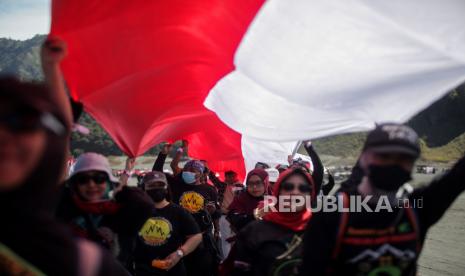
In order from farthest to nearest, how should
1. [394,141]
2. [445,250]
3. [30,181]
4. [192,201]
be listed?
[445,250], [192,201], [394,141], [30,181]

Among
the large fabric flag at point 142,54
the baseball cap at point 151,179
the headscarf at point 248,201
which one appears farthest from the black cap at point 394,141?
the headscarf at point 248,201

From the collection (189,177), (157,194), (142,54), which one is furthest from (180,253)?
(189,177)

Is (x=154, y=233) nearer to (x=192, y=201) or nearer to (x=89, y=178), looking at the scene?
(x=89, y=178)

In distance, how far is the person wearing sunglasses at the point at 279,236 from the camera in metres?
3.36

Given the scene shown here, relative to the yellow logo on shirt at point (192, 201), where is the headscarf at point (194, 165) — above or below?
above

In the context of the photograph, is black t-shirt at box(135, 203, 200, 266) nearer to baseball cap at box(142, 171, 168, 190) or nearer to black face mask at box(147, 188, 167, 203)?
black face mask at box(147, 188, 167, 203)

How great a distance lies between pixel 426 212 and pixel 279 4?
1412 mm

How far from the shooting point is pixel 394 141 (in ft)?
8.00

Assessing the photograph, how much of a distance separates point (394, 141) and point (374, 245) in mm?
522

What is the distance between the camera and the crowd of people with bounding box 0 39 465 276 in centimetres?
136

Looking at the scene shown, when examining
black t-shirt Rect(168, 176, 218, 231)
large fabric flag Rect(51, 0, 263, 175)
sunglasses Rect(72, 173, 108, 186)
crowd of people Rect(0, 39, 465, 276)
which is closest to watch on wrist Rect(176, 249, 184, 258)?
crowd of people Rect(0, 39, 465, 276)

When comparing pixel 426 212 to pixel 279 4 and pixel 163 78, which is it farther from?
pixel 163 78

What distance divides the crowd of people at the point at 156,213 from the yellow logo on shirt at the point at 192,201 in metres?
1.29

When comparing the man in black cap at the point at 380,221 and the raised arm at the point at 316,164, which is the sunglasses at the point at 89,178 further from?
the raised arm at the point at 316,164
